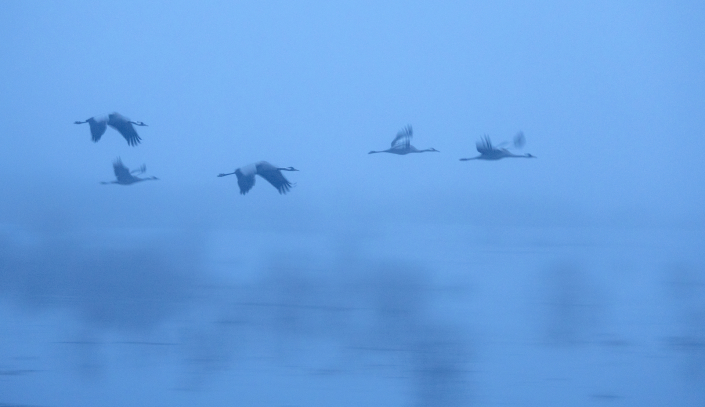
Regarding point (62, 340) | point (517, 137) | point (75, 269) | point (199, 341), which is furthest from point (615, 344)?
point (75, 269)

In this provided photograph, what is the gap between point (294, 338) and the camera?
A: 14.4 feet

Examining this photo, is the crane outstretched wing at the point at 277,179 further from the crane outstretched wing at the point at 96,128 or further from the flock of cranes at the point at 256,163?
the crane outstretched wing at the point at 96,128

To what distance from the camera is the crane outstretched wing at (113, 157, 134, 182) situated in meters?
5.30

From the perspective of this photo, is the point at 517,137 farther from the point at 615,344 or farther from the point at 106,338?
the point at 106,338

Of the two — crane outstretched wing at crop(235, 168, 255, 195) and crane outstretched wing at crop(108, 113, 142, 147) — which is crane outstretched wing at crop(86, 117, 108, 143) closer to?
crane outstretched wing at crop(108, 113, 142, 147)

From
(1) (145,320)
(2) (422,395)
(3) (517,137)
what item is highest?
(3) (517,137)

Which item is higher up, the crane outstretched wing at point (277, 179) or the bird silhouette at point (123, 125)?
the bird silhouette at point (123, 125)

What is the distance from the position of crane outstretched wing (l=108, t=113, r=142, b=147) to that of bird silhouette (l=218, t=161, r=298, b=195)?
0.95 meters

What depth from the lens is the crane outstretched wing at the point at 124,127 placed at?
203 inches

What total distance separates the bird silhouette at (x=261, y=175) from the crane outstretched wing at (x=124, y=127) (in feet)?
3.13

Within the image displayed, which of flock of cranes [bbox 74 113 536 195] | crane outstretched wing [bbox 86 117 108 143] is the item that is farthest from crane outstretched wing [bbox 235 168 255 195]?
crane outstretched wing [bbox 86 117 108 143]

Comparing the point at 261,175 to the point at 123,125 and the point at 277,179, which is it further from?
A: the point at 123,125

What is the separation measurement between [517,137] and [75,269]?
11.3ft

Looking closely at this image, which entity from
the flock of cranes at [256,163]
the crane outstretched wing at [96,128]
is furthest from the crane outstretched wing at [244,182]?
the crane outstretched wing at [96,128]
